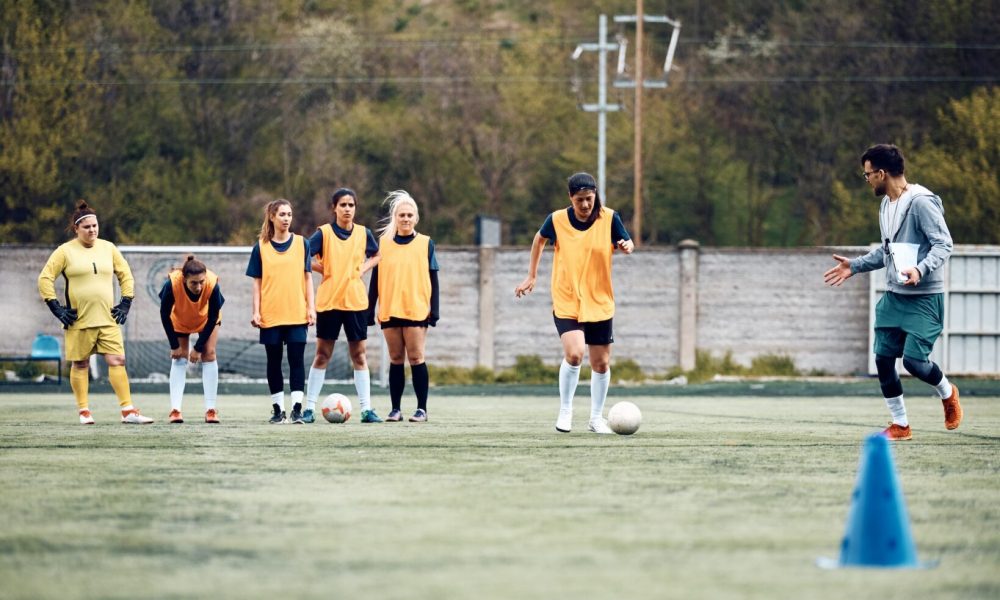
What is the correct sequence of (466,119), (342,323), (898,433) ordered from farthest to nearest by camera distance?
1. (466,119)
2. (342,323)
3. (898,433)

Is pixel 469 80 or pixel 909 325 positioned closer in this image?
pixel 909 325

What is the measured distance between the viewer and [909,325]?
33.2ft

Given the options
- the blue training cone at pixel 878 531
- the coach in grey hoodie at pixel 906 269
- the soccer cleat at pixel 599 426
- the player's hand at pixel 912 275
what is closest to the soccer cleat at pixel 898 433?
the coach in grey hoodie at pixel 906 269

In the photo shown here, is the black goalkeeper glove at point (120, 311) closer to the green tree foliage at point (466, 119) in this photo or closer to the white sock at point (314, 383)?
the white sock at point (314, 383)

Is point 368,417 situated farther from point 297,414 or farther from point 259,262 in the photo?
point 259,262

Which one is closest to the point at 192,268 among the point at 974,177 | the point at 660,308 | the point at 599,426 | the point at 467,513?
the point at 599,426

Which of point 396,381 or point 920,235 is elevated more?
point 920,235

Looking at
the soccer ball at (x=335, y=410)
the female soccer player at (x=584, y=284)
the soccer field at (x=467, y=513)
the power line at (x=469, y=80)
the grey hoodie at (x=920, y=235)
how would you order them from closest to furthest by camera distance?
1. the soccer field at (x=467, y=513)
2. the grey hoodie at (x=920, y=235)
3. the female soccer player at (x=584, y=284)
4. the soccer ball at (x=335, y=410)
5. the power line at (x=469, y=80)

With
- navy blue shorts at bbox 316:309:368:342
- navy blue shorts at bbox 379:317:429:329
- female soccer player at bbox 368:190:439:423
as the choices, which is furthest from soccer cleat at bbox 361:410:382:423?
navy blue shorts at bbox 379:317:429:329

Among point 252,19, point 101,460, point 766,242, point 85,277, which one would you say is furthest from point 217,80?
point 101,460

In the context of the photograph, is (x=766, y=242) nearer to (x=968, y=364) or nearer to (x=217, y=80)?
(x=217, y=80)

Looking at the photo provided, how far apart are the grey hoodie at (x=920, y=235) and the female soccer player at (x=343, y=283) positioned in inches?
173

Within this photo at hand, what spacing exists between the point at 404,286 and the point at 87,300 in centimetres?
261

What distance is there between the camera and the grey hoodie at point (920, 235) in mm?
10016
